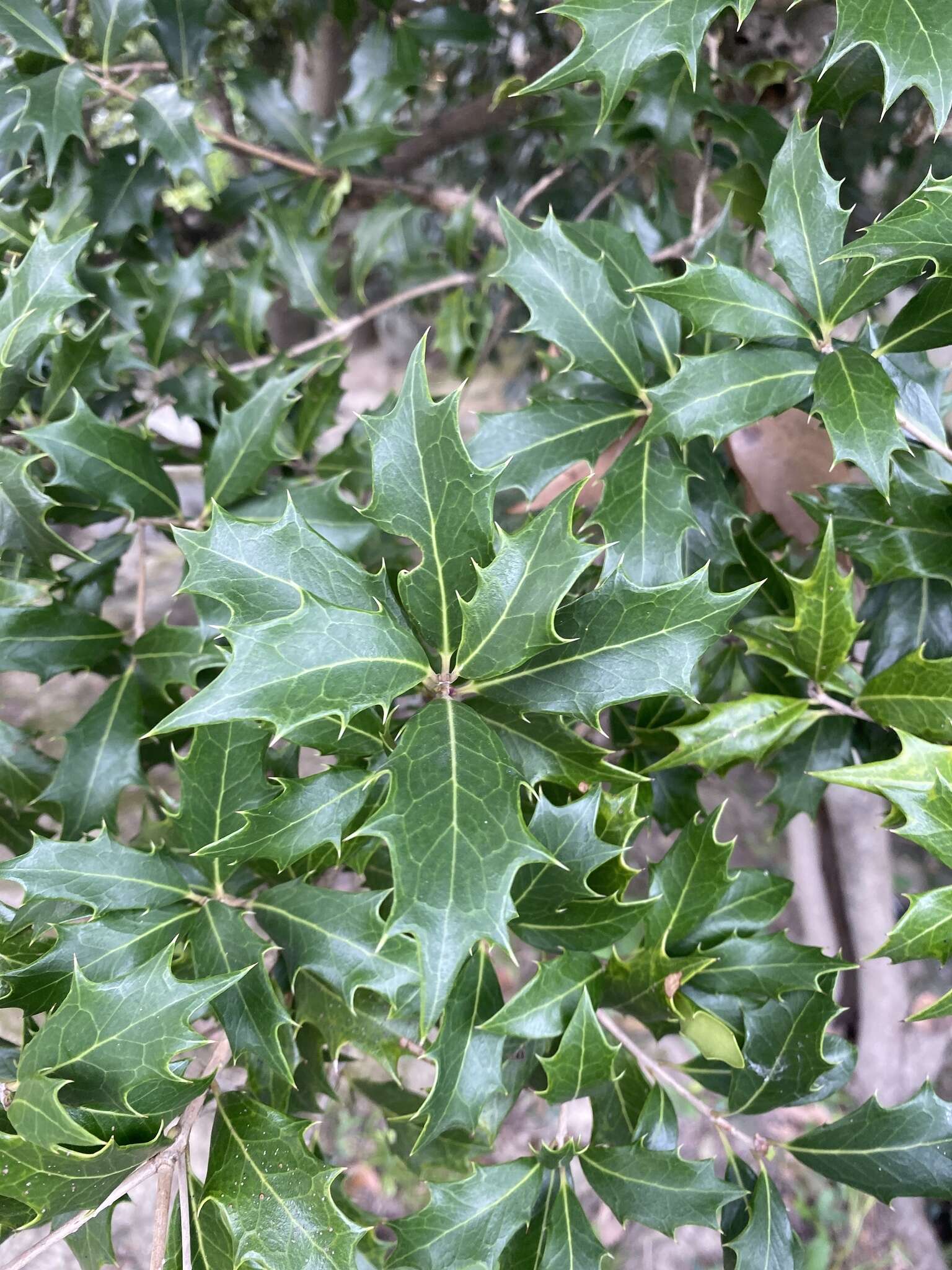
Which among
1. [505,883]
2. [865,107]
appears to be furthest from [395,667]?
[865,107]

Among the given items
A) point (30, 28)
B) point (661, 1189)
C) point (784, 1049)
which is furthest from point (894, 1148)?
point (30, 28)

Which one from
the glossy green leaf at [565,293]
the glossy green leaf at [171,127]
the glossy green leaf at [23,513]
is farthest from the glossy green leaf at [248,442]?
the glossy green leaf at [171,127]

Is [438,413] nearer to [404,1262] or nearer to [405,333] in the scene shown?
[404,1262]

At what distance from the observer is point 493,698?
2.24 ft

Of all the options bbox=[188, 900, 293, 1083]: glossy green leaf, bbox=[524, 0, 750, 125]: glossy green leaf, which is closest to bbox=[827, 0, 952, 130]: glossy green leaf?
bbox=[524, 0, 750, 125]: glossy green leaf

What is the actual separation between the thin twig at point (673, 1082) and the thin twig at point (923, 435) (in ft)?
2.12

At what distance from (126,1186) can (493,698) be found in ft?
1.52

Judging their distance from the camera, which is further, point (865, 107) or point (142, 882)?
point (865, 107)

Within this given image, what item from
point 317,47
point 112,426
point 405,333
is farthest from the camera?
point 405,333

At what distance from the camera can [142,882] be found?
0.74 meters

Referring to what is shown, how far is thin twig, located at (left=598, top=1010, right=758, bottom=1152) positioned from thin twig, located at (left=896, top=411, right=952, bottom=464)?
25.4 inches

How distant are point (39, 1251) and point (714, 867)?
24.5 inches

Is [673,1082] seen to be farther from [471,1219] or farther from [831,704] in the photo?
[831,704]

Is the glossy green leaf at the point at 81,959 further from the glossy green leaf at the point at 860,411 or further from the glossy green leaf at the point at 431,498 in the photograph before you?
the glossy green leaf at the point at 860,411
